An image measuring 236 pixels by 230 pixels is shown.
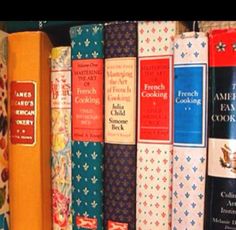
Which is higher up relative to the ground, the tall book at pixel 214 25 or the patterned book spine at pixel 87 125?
the tall book at pixel 214 25

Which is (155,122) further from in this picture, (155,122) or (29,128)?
(29,128)

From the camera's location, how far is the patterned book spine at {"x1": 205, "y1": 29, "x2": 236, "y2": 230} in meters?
0.48

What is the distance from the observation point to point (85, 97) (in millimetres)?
575

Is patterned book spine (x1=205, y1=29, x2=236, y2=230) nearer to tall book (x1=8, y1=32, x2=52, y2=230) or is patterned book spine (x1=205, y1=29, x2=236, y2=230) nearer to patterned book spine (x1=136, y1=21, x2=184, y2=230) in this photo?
patterned book spine (x1=136, y1=21, x2=184, y2=230)

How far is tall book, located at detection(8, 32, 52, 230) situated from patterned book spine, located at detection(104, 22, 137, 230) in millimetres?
118

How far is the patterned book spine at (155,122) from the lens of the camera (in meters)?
0.52

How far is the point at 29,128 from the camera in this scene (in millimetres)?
611

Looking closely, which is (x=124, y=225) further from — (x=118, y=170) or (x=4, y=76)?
(x=4, y=76)

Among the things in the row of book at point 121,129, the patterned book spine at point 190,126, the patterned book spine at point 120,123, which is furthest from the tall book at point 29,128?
the patterned book spine at point 190,126

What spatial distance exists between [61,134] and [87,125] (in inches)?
2.6

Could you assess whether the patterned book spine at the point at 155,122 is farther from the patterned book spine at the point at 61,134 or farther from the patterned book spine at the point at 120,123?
the patterned book spine at the point at 61,134

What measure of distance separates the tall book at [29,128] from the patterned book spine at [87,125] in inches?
2.3
